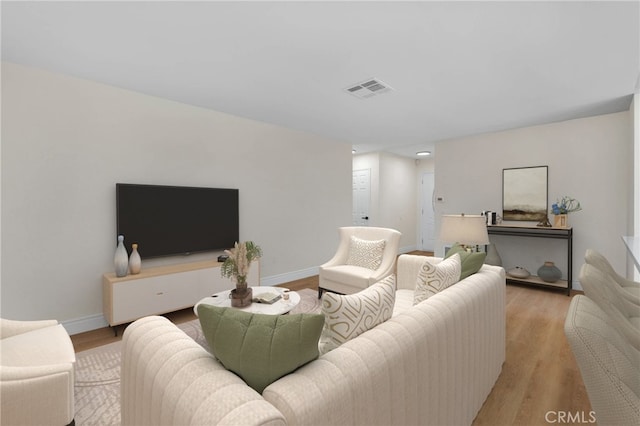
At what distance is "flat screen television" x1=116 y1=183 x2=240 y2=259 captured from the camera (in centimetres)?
311

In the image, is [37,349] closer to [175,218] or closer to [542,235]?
[175,218]

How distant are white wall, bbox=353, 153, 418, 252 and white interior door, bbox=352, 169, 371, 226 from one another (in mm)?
121

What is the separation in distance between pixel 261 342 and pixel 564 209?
4954mm

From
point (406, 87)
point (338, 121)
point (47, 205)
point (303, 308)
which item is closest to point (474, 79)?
point (406, 87)

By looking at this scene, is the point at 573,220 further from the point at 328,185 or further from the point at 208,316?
the point at 208,316

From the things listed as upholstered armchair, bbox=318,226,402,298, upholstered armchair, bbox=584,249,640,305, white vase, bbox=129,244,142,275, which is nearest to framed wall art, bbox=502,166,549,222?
upholstered armchair, bbox=318,226,402,298

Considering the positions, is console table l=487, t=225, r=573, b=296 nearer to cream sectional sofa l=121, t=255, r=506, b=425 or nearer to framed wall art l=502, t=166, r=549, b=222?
framed wall art l=502, t=166, r=549, b=222

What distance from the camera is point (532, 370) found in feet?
7.16

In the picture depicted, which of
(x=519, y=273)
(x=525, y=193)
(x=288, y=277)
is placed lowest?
(x=288, y=277)

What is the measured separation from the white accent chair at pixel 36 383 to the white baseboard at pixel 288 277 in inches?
108

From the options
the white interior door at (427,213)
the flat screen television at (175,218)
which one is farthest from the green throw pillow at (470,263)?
the white interior door at (427,213)

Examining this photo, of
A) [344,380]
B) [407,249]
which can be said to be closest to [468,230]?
[344,380]

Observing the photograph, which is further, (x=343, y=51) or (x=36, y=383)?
(x=343, y=51)

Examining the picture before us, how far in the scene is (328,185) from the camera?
17.7 feet
